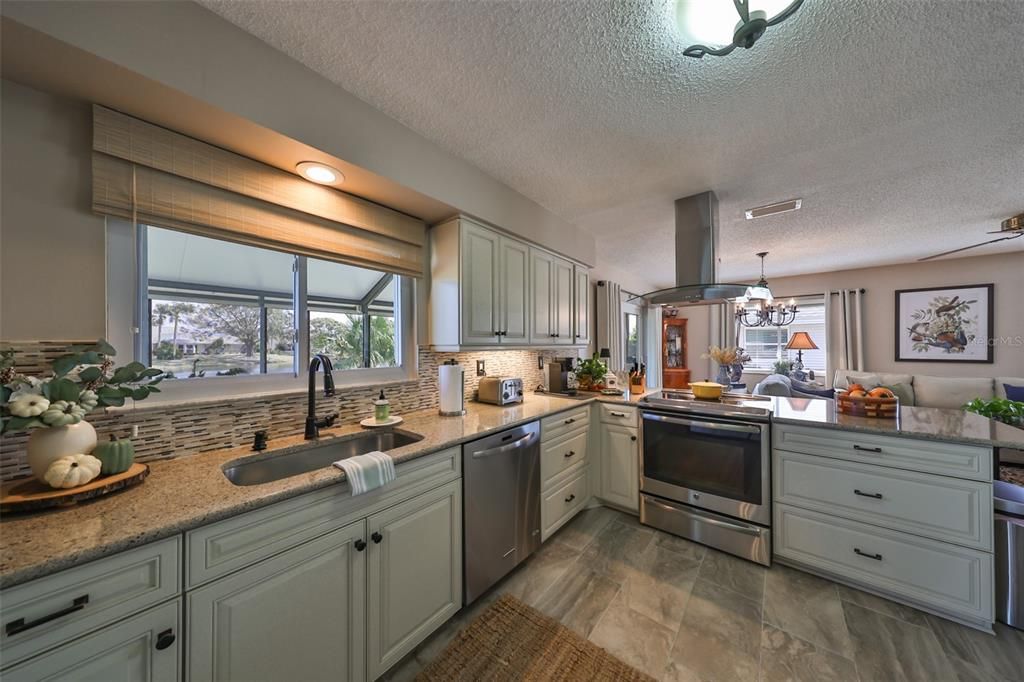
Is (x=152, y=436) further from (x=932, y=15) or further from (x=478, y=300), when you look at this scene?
(x=932, y=15)


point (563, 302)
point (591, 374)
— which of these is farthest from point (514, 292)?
point (591, 374)

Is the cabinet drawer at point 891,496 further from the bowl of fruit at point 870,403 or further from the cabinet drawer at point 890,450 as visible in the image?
the bowl of fruit at point 870,403

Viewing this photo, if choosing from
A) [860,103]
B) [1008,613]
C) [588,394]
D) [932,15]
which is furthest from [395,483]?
[1008,613]

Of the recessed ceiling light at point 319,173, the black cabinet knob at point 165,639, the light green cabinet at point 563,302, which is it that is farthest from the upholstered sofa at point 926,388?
the black cabinet knob at point 165,639

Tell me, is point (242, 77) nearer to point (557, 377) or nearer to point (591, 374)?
point (557, 377)

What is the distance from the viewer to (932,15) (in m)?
1.11

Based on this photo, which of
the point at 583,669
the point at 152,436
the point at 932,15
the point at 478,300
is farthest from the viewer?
the point at 478,300

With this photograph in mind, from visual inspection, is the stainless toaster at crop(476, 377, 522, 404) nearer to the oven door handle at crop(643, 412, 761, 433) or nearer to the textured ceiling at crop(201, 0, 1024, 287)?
the oven door handle at crop(643, 412, 761, 433)

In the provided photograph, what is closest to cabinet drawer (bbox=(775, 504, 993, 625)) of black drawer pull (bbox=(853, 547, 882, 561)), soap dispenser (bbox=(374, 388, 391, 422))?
black drawer pull (bbox=(853, 547, 882, 561))

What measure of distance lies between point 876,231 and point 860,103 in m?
2.60

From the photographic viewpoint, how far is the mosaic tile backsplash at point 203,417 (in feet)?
3.54

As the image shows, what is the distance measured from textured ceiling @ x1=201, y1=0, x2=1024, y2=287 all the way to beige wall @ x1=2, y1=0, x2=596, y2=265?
71mm

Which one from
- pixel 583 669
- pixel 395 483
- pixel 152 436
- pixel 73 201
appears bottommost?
pixel 583 669

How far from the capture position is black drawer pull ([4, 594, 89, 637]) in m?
0.69
